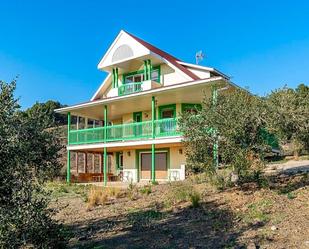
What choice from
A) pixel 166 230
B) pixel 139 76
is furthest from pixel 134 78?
pixel 166 230

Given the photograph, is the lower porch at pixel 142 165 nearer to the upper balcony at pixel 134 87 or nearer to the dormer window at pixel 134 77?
the upper balcony at pixel 134 87

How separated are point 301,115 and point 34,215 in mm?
8554

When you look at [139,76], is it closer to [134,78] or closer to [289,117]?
[134,78]

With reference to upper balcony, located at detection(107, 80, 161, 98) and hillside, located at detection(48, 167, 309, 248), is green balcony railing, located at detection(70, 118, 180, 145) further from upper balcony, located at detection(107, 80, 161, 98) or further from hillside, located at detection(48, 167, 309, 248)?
hillside, located at detection(48, 167, 309, 248)

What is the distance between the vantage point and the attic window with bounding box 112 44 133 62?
87.4 feet

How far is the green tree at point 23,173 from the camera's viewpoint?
694cm

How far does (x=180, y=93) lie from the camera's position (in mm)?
22859

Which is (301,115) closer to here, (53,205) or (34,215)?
(34,215)

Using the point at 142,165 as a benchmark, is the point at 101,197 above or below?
below

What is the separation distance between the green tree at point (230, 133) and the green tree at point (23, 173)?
19.5 ft

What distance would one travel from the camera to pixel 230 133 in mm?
11781

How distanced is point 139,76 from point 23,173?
21150 millimetres

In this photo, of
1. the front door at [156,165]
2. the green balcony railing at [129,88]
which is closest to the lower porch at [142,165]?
the front door at [156,165]

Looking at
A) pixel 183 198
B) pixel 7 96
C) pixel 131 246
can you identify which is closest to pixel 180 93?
pixel 183 198
